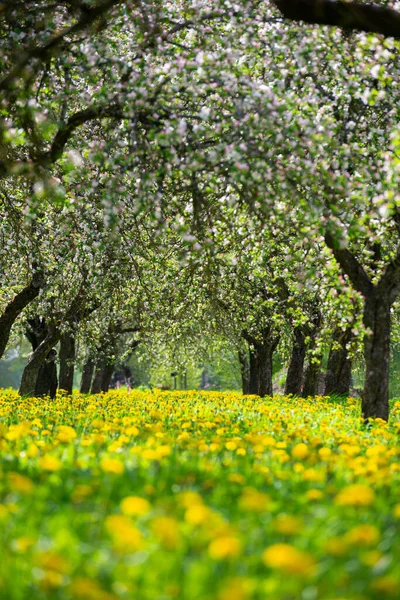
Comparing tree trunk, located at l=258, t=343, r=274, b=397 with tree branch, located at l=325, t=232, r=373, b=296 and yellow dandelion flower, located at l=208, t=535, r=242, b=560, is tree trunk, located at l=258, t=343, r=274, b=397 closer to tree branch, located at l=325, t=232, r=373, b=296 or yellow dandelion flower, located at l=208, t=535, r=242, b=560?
tree branch, located at l=325, t=232, r=373, b=296

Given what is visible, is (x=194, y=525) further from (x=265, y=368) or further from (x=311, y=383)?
(x=265, y=368)

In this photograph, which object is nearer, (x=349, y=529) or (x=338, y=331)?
(x=349, y=529)

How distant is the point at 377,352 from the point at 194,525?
273 inches

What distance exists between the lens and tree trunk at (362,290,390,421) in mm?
8977

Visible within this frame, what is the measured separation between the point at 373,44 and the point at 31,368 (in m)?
12.8

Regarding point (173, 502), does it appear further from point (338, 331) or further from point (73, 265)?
point (338, 331)

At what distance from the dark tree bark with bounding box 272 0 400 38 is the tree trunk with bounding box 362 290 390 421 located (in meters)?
4.28

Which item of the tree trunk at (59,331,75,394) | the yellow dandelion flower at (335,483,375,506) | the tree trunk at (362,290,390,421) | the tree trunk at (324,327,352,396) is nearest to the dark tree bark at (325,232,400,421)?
the tree trunk at (362,290,390,421)

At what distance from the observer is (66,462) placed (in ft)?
13.8

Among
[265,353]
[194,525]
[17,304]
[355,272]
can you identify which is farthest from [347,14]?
[265,353]

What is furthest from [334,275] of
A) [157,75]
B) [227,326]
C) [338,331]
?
[227,326]

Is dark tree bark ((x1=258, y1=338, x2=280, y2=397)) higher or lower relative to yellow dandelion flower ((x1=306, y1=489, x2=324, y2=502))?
higher

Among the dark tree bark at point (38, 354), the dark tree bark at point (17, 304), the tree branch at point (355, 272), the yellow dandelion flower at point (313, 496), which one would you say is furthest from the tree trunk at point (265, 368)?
the yellow dandelion flower at point (313, 496)

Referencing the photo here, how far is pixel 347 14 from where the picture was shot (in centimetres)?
577
